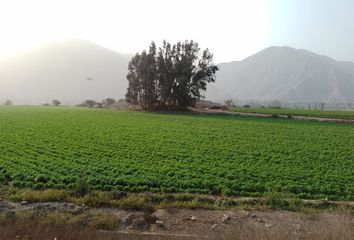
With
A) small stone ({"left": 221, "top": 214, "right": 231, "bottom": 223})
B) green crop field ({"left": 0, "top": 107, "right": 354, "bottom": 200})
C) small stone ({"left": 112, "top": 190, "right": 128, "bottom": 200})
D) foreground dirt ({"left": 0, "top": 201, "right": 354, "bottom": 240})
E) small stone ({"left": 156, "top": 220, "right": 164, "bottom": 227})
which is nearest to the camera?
foreground dirt ({"left": 0, "top": 201, "right": 354, "bottom": 240})

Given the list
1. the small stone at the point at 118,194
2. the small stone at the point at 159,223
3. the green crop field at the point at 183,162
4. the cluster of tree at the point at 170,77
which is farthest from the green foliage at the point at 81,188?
the cluster of tree at the point at 170,77

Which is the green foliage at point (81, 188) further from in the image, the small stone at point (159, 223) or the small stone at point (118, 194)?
the small stone at point (159, 223)

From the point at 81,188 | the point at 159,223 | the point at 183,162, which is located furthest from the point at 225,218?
the point at 183,162

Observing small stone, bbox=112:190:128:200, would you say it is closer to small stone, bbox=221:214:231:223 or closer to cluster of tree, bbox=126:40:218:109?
small stone, bbox=221:214:231:223

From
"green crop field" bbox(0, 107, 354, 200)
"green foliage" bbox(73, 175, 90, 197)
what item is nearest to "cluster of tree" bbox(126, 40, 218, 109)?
"green crop field" bbox(0, 107, 354, 200)

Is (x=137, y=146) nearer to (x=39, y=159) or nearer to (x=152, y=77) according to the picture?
(x=39, y=159)

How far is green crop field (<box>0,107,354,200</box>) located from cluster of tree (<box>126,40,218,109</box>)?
31480 millimetres

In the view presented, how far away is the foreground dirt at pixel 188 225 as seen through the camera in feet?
25.0

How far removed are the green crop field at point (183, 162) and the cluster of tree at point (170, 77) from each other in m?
31.5

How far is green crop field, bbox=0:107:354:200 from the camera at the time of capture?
13469 millimetres

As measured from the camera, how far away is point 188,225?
10.2m

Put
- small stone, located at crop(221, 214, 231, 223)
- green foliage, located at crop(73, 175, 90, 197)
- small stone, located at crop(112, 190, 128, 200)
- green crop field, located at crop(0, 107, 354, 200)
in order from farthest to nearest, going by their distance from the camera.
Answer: green crop field, located at crop(0, 107, 354, 200) < green foliage, located at crop(73, 175, 90, 197) < small stone, located at crop(112, 190, 128, 200) < small stone, located at crop(221, 214, 231, 223)

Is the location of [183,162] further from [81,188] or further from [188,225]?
[188,225]

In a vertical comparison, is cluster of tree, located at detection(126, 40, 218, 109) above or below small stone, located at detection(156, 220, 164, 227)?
above
